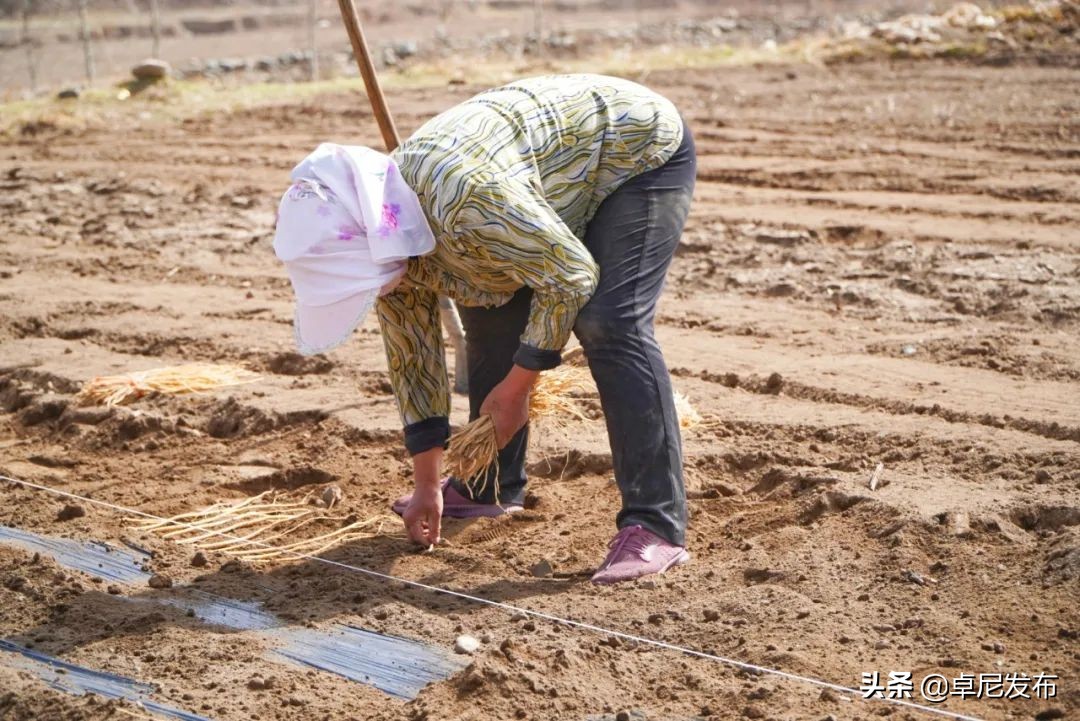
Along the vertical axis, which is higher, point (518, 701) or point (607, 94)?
point (607, 94)

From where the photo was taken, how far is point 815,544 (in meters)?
3.89

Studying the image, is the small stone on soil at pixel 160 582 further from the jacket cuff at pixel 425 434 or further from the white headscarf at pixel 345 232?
the white headscarf at pixel 345 232

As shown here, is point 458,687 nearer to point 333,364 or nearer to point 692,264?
point 333,364

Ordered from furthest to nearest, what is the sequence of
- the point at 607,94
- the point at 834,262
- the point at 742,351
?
the point at 834,262
the point at 742,351
the point at 607,94

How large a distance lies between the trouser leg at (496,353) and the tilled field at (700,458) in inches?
6.6

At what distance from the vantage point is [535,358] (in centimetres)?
334

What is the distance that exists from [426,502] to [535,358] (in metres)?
0.71

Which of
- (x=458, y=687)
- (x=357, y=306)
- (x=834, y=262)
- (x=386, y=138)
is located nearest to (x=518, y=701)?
(x=458, y=687)

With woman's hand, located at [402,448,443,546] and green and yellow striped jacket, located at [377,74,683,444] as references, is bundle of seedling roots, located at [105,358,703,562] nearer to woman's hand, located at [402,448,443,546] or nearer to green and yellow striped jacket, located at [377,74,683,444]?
woman's hand, located at [402,448,443,546]

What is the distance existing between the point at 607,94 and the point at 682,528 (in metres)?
1.22

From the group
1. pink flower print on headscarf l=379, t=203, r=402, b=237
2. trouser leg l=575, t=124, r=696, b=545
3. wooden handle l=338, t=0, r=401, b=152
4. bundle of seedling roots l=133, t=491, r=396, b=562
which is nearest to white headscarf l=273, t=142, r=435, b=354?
pink flower print on headscarf l=379, t=203, r=402, b=237

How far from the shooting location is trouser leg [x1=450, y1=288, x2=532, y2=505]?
156 inches

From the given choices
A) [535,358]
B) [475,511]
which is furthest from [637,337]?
[475,511]

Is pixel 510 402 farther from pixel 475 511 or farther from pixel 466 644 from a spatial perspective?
pixel 475 511
